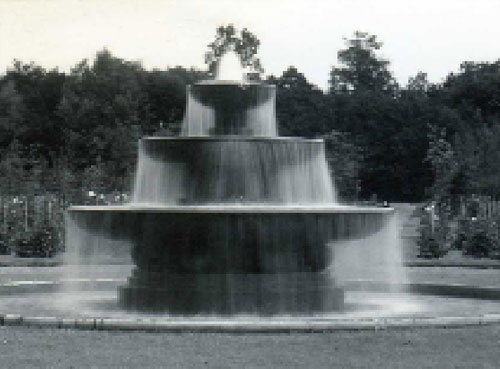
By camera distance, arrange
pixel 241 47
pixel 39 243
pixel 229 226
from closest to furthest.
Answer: pixel 229 226 → pixel 39 243 → pixel 241 47

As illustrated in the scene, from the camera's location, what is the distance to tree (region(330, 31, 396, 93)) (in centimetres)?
9288

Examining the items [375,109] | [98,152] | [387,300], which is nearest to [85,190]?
[387,300]

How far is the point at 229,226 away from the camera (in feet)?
47.6

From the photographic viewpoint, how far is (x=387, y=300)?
1723cm

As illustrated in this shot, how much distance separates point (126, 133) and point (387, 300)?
163 ft

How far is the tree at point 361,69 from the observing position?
9288 centimetres

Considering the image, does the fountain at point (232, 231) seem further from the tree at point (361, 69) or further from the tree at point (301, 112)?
the tree at point (361, 69)

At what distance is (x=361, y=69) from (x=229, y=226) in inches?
3140

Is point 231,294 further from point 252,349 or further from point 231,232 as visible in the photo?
point 252,349

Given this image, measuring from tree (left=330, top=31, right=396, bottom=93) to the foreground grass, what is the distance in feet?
263

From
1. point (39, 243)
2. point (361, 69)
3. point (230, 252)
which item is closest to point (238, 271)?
point (230, 252)

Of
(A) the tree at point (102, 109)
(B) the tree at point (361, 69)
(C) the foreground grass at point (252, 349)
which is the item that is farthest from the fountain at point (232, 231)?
(B) the tree at point (361, 69)

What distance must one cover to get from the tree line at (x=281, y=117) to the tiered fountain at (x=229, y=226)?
42077mm

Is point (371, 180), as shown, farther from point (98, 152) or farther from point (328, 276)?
point (328, 276)
